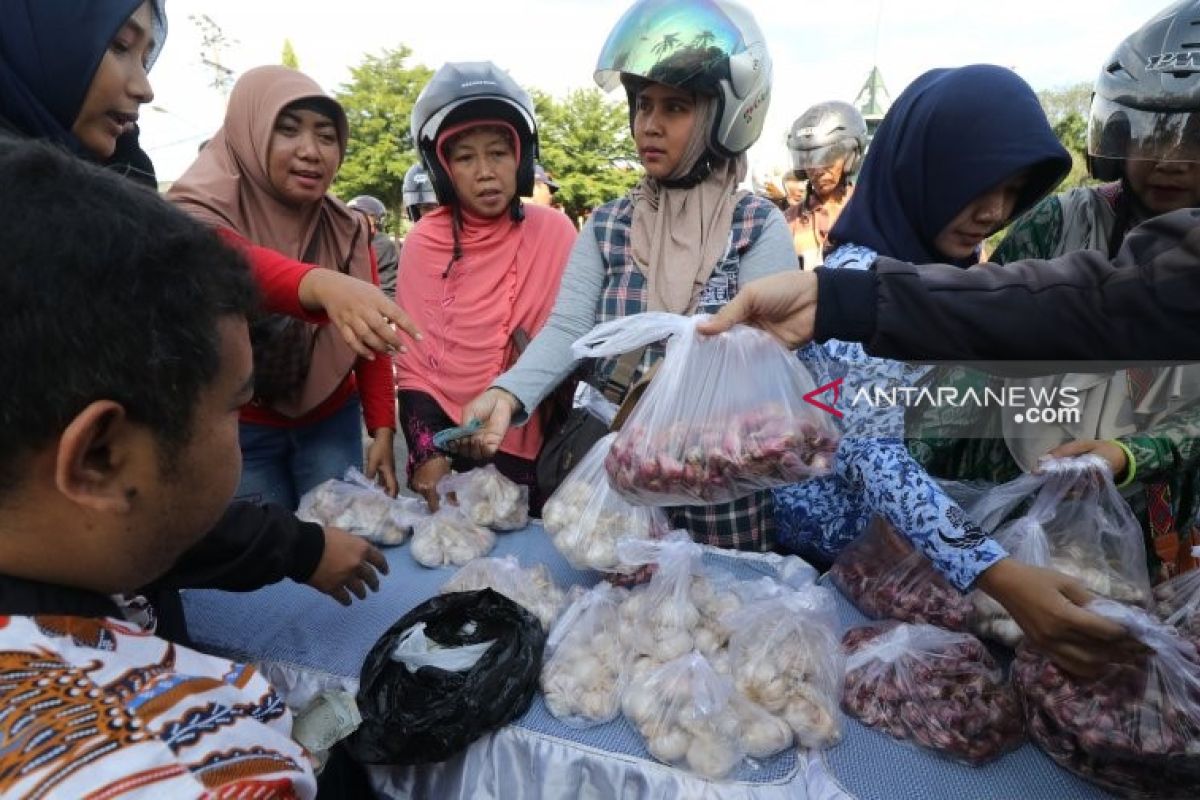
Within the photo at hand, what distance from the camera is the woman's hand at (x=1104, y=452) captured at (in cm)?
141

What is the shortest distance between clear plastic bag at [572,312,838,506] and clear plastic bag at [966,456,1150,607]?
1.55ft

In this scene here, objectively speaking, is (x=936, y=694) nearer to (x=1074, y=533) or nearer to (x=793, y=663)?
(x=793, y=663)

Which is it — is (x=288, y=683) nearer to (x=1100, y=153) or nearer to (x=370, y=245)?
(x=370, y=245)

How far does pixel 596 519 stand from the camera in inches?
57.9

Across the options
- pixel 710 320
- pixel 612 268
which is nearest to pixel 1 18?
pixel 612 268

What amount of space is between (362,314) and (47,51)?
798 mm

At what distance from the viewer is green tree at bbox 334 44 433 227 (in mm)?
22031

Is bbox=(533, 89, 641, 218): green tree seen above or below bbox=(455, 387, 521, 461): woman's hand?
above

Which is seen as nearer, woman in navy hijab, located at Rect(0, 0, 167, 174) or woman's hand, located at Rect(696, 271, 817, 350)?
woman's hand, located at Rect(696, 271, 817, 350)

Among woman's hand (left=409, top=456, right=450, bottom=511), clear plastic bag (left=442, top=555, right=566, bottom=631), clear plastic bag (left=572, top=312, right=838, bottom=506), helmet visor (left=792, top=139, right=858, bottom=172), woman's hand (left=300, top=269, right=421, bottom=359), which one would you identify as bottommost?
woman's hand (left=409, top=456, right=450, bottom=511)

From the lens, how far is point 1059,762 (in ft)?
3.35

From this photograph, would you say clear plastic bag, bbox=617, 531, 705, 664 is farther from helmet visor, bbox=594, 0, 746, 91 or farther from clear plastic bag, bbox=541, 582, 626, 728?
helmet visor, bbox=594, 0, 746, 91

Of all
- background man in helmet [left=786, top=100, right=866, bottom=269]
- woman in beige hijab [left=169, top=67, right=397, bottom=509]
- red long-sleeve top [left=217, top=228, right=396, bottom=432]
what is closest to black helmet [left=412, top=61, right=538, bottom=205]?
woman in beige hijab [left=169, top=67, right=397, bottom=509]

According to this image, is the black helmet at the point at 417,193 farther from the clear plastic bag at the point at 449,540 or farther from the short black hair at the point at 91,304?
Result: the short black hair at the point at 91,304
